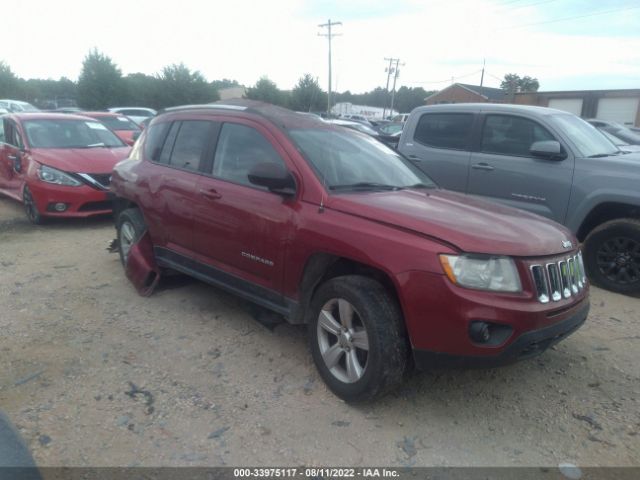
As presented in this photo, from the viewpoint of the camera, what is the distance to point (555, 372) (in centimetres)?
375

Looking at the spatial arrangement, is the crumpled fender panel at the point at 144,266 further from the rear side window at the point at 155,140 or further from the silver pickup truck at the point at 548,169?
the silver pickup truck at the point at 548,169

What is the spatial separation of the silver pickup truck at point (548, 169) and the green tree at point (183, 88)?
30.7 m

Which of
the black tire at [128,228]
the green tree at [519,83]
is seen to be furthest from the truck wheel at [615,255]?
the green tree at [519,83]

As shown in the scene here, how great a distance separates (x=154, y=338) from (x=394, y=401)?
1.97 m

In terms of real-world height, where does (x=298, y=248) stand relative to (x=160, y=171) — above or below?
below

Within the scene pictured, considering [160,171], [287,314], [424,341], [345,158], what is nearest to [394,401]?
[424,341]

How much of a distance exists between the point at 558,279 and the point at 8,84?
5530 centimetres

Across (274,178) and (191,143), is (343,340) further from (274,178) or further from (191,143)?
(191,143)

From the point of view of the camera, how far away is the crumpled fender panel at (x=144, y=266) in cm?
502

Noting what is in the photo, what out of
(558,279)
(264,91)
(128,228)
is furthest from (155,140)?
(264,91)

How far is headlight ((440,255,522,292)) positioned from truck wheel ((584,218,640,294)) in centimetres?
295

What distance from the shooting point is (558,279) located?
10.2 ft

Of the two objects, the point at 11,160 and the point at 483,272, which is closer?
the point at 483,272

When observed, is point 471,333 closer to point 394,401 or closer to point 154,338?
point 394,401
